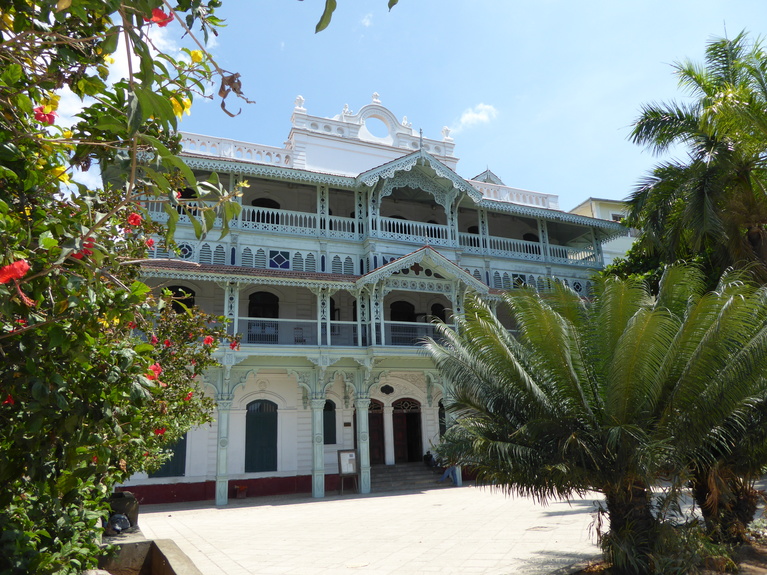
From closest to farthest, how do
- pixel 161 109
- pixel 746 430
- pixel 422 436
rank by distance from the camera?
pixel 161 109, pixel 746 430, pixel 422 436

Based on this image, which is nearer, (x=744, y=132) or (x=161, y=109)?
(x=161, y=109)

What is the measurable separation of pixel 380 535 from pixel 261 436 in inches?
365

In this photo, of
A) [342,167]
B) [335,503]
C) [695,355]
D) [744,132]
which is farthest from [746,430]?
[342,167]

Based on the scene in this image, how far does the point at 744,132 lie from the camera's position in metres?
10.8

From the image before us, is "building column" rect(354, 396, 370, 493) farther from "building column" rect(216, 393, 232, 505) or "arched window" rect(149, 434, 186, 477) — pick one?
"arched window" rect(149, 434, 186, 477)

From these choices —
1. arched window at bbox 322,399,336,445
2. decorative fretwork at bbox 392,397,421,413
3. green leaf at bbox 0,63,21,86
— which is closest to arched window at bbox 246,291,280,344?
arched window at bbox 322,399,336,445

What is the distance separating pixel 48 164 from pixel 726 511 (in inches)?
373

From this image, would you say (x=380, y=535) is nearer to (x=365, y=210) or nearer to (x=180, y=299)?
(x=180, y=299)

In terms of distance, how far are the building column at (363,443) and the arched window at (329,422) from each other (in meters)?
1.43

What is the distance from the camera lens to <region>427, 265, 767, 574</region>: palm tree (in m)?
6.52

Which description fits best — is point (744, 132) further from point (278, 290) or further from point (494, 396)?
point (278, 290)

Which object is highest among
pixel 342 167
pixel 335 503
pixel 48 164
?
pixel 342 167

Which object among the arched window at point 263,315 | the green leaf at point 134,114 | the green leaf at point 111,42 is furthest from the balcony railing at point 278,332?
the green leaf at point 111,42

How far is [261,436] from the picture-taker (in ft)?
60.8
